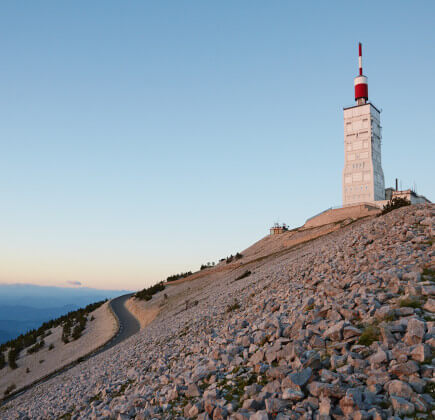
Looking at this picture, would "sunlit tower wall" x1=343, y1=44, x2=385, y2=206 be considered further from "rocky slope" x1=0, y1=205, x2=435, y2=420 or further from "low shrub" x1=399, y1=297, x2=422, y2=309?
"low shrub" x1=399, y1=297, x2=422, y2=309

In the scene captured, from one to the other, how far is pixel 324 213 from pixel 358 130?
28550 millimetres

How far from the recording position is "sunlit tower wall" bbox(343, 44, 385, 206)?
77.4 metres

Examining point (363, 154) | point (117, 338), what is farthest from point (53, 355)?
point (363, 154)

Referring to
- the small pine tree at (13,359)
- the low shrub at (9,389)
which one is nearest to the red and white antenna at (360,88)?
the small pine tree at (13,359)

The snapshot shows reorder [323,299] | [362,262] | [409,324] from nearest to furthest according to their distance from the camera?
[409,324] → [323,299] → [362,262]

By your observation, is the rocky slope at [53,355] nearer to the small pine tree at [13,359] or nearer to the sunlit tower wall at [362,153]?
the small pine tree at [13,359]

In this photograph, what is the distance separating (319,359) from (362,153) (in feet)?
263

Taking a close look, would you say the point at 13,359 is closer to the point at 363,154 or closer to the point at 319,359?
the point at 319,359

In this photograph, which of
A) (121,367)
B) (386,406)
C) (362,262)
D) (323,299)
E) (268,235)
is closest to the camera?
(386,406)

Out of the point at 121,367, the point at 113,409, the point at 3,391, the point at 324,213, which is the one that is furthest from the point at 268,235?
the point at 113,409

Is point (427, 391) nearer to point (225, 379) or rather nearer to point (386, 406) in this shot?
point (386, 406)

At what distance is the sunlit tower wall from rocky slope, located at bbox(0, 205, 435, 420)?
67.2m

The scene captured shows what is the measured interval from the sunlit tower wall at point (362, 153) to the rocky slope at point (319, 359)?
67152mm

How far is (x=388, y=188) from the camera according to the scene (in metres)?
81.1
